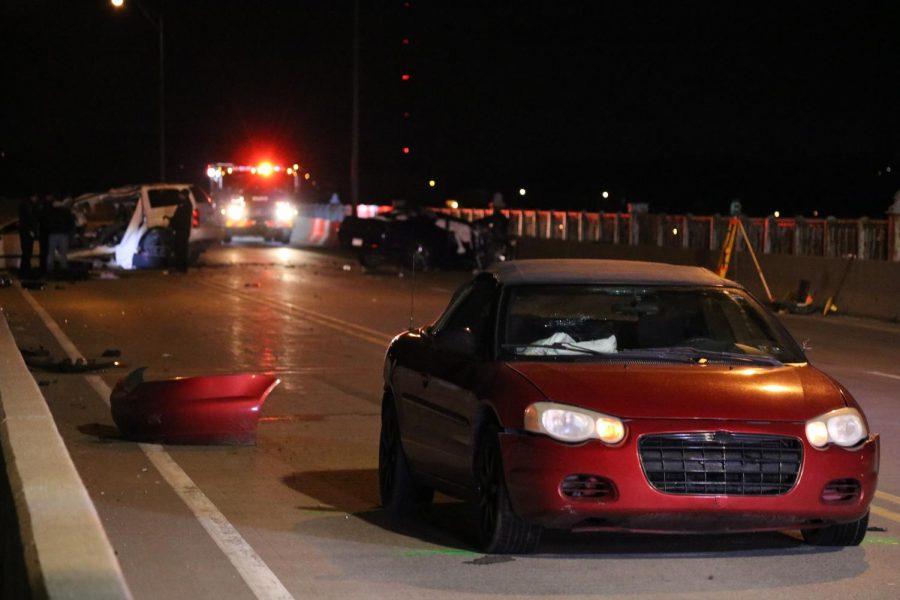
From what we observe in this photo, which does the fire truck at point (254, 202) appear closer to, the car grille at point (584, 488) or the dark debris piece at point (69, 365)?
the dark debris piece at point (69, 365)

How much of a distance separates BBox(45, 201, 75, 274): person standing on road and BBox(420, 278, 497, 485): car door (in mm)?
24912

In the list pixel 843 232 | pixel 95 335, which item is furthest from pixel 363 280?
pixel 95 335

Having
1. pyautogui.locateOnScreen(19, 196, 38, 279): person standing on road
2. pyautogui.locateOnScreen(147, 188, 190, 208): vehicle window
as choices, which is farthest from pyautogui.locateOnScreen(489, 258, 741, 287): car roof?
pyautogui.locateOnScreen(147, 188, 190, 208): vehicle window

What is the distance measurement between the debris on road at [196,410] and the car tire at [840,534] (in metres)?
4.70

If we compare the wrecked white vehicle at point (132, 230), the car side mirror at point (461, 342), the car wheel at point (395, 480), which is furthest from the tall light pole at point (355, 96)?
the car side mirror at point (461, 342)

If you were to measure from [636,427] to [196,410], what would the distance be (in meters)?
5.04

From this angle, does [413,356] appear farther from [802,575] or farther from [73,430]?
[73,430]

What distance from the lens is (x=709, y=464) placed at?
6961 mm

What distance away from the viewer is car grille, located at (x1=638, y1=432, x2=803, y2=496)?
6.94m

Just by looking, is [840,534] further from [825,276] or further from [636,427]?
[825,276]

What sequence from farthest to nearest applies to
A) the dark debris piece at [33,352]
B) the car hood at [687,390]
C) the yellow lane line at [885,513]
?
1. the dark debris piece at [33,352]
2. the yellow lane line at [885,513]
3. the car hood at [687,390]

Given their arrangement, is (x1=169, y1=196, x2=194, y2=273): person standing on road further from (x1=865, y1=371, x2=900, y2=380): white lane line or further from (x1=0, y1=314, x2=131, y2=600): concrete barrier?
(x1=0, y1=314, x2=131, y2=600): concrete barrier

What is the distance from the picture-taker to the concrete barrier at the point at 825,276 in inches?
994

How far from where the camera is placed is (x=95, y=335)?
20234 mm
